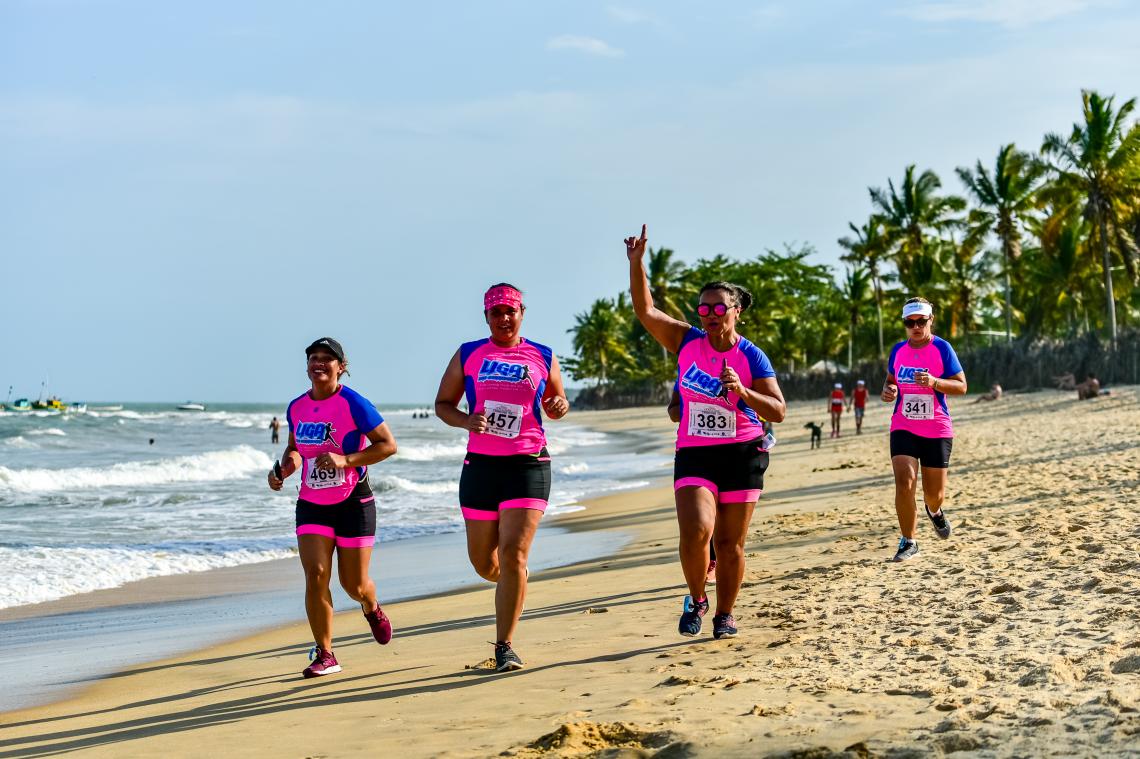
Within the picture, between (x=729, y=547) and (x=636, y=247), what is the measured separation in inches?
61.1

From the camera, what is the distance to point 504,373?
5.50m

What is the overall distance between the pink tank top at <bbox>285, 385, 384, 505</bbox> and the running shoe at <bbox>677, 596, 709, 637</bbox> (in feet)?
5.71

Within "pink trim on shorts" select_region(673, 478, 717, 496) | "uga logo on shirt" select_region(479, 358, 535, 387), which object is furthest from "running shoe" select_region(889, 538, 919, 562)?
"uga logo on shirt" select_region(479, 358, 535, 387)

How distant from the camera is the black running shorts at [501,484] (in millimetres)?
5445

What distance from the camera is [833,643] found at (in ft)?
17.9

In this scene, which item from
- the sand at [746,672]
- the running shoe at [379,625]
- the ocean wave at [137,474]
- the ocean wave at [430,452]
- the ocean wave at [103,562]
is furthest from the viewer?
the ocean wave at [430,452]

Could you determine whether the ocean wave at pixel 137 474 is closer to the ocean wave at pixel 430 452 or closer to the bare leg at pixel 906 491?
the ocean wave at pixel 430 452

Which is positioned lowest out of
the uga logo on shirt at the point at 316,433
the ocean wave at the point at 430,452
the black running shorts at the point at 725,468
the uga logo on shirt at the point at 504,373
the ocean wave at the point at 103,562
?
the ocean wave at the point at 430,452

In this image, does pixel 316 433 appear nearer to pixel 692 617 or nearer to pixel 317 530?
pixel 317 530

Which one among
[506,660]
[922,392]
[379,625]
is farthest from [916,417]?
[379,625]

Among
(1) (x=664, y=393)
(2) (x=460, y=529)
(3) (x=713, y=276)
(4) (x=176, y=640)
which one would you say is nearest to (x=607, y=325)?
(1) (x=664, y=393)

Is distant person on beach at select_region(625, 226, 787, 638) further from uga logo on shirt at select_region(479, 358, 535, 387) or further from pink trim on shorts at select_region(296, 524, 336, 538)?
pink trim on shorts at select_region(296, 524, 336, 538)

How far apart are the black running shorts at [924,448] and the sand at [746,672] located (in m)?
0.63

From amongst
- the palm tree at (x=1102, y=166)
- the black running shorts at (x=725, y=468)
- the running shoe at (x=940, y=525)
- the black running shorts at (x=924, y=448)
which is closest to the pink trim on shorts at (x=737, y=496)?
the black running shorts at (x=725, y=468)
